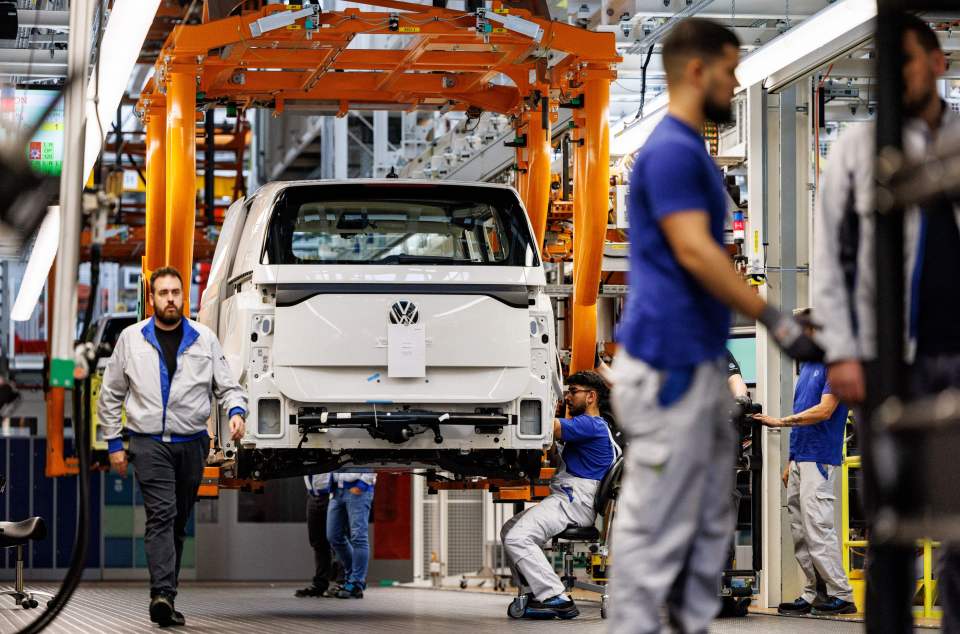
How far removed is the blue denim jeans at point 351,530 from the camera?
464 inches

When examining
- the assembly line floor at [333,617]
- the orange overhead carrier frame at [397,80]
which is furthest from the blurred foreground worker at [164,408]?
the orange overhead carrier frame at [397,80]

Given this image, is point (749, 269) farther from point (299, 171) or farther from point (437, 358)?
point (299, 171)

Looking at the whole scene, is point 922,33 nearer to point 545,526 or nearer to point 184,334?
point 184,334

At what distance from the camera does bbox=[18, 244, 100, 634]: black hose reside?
14.8 ft

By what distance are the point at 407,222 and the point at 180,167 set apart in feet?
5.18

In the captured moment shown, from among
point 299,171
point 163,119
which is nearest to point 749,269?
point 163,119

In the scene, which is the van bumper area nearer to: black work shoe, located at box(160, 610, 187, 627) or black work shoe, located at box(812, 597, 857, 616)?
black work shoe, located at box(160, 610, 187, 627)

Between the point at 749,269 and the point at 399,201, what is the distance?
2.50 meters

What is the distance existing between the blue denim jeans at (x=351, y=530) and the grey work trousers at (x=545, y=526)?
2.55 m

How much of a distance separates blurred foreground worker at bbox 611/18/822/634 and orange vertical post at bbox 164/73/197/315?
5.94 meters

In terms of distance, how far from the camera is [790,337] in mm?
3822

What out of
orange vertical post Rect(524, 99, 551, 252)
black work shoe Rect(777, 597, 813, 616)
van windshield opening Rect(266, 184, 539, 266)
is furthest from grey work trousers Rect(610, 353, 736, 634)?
orange vertical post Rect(524, 99, 551, 252)

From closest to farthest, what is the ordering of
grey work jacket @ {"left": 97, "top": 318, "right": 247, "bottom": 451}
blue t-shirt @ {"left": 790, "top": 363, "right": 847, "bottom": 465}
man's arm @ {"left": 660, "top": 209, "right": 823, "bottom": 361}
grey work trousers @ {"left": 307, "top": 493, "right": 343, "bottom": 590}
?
man's arm @ {"left": 660, "top": 209, "right": 823, "bottom": 361}
grey work jacket @ {"left": 97, "top": 318, "right": 247, "bottom": 451}
blue t-shirt @ {"left": 790, "top": 363, "right": 847, "bottom": 465}
grey work trousers @ {"left": 307, "top": 493, "right": 343, "bottom": 590}

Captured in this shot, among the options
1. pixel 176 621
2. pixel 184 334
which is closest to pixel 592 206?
pixel 184 334
